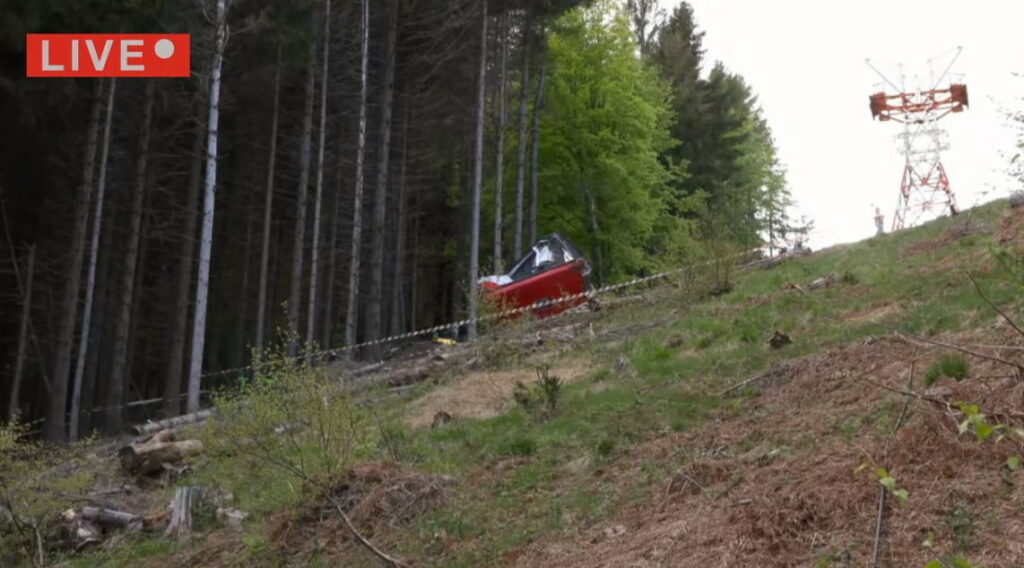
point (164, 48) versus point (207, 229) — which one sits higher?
point (164, 48)

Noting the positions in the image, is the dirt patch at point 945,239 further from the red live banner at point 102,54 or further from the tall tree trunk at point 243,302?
the tall tree trunk at point 243,302

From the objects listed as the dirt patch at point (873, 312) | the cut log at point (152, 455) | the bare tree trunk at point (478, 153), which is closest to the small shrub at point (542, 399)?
the dirt patch at point (873, 312)

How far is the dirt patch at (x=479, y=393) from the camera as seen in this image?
12.0 m

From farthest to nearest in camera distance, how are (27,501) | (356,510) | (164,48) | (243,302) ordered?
(243,302), (164,48), (27,501), (356,510)

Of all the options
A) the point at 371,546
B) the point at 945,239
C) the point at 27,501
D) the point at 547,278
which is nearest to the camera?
the point at 371,546

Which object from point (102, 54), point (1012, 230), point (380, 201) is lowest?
point (1012, 230)

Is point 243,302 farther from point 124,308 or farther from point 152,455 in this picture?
point 152,455

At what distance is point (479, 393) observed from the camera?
→ 13.0m

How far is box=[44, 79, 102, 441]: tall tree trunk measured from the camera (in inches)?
712

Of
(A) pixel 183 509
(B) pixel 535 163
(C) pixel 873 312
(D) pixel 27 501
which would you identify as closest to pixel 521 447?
(A) pixel 183 509

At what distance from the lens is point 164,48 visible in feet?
66.3

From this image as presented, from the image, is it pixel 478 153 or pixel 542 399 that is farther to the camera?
pixel 478 153

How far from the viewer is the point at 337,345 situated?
114 ft

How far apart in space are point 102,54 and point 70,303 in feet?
16.8
